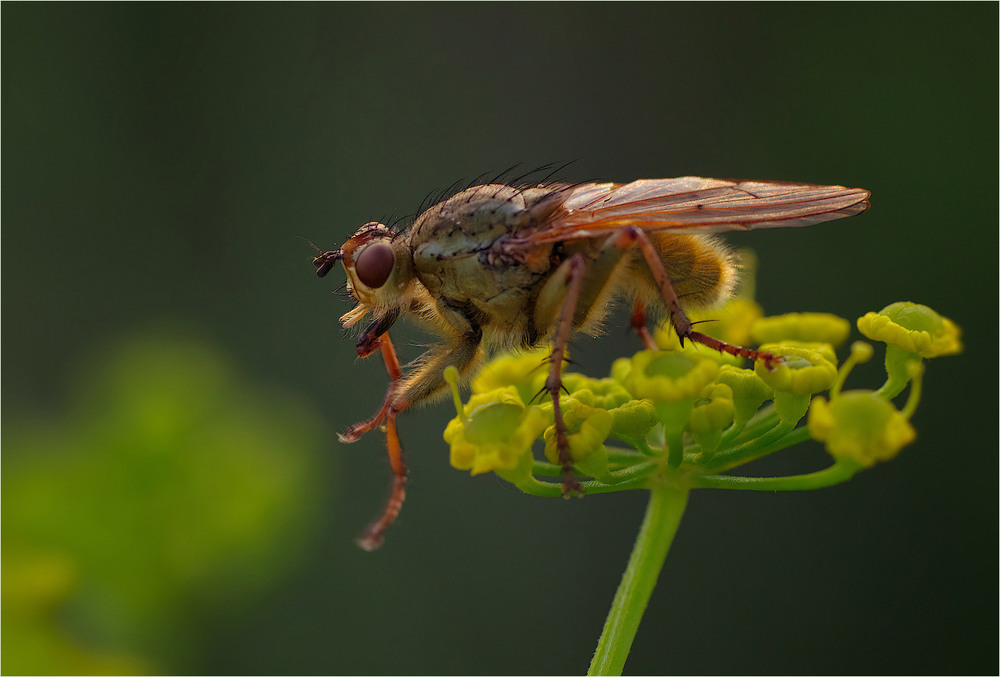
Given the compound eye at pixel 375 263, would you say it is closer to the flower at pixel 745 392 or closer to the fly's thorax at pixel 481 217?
the fly's thorax at pixel 481 217

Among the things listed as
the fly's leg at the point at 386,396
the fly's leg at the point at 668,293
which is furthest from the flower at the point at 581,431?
the fly's leg at the point at 386,396

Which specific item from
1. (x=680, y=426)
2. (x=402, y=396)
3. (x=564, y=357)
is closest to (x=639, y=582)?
(x=680, y=426)

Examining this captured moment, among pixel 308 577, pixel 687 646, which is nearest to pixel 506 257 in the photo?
pixel 308 577

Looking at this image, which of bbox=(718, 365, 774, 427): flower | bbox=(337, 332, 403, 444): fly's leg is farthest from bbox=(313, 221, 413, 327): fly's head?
bbox=(718, 365, 774, 427): flower

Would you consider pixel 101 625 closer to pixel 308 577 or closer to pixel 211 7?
pixel 308 577

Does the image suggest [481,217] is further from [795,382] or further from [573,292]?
[795,382]

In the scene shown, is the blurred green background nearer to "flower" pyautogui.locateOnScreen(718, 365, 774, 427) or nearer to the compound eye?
the compound eye
